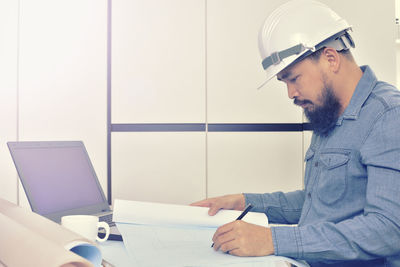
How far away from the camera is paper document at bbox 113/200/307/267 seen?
0.86m

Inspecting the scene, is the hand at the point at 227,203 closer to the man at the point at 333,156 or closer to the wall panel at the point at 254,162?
the man at the point at 333,156

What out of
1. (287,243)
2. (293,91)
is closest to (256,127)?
(293,91)

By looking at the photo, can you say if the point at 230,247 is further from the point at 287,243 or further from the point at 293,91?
the point at 293,91

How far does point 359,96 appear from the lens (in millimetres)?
1147

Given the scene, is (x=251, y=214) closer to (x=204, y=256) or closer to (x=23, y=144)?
(x=204, y=256)

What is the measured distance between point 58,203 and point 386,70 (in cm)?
173

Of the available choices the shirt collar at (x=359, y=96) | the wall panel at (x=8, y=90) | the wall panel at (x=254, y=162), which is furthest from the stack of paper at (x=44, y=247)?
the wall panel at (x=254, y=162)

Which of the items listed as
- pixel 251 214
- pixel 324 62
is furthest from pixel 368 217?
pixel 324 62

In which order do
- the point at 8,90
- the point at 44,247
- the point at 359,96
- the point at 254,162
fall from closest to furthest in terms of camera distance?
the point at 44,247 < the point at 359,96 < the point at 8,90 < the point at 254,162

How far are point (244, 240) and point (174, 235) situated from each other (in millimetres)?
209

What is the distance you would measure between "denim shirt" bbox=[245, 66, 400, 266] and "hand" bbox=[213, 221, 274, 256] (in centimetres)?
2

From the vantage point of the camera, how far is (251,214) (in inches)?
46.6

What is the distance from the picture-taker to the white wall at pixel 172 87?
1.84 m

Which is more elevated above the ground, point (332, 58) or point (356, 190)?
point (332, 58)
